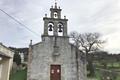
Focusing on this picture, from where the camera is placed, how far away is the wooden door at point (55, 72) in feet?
65.0

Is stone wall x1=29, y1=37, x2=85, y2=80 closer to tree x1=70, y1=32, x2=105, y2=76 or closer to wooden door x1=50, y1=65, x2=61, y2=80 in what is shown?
wooden door x1=50, y1=65, x2=61, y2=80

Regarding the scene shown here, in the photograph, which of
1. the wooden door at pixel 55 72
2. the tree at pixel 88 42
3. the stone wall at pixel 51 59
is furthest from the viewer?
the tree at pixel 88 42

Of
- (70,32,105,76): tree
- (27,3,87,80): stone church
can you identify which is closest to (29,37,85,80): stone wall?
(27,3,87,80): stone church

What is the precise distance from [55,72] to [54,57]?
159 cm

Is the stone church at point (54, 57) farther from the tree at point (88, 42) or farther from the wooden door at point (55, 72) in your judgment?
the tree at point (88, 42)

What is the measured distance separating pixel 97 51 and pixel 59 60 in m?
16.3

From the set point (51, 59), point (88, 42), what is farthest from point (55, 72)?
point (88, 42)

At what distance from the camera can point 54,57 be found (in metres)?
20.1

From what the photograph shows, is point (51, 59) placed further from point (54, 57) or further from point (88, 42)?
point (88, 42)

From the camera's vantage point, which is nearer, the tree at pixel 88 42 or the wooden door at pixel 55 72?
the wooden door at pixel 55 72

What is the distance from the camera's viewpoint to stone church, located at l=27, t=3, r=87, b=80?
19.7m

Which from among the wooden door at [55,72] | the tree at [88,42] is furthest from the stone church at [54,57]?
the tree at [88,42]

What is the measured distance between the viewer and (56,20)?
20453 millimetres

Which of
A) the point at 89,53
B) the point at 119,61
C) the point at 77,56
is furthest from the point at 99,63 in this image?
the point at 77,56
